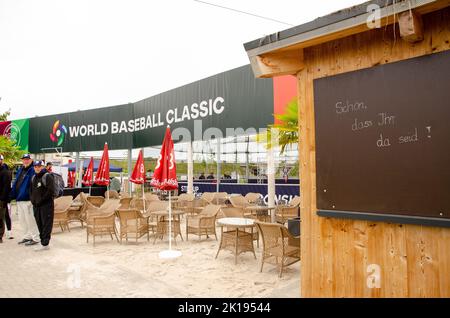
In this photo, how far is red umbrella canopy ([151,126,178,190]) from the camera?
628 centimetres

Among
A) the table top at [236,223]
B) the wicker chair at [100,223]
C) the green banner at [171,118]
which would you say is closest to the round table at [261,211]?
the table top at [236,223]

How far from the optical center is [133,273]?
16.5 ft

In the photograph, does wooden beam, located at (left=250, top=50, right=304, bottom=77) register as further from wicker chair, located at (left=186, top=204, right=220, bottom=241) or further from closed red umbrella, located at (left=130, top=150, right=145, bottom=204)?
closed red umbrella, located at (left=130, top=150, right=145, bottom=204)

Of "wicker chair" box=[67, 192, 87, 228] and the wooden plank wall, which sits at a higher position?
the wooden plank wall

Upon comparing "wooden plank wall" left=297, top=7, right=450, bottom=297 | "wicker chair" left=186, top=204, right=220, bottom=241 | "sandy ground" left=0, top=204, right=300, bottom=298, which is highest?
"wooden plank wall" left=297, top=7, right=450, bottom=297

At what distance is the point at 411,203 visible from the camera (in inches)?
93.3

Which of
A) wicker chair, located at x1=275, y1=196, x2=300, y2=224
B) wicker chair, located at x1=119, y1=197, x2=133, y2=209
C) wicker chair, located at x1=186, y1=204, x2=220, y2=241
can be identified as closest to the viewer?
wicker chair, located at x1=186, y1=204, x2=220, y2=241

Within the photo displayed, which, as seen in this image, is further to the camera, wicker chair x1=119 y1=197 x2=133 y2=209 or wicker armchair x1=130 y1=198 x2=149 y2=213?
wicker armchair x1=130 y1=198 x2=149 y2=213

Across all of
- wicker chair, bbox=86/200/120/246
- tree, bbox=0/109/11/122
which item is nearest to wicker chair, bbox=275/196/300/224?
wicker chair, bbox=86/200/120/246

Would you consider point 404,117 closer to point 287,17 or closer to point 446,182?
point 446,182

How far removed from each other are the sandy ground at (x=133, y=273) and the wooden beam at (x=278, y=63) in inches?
108

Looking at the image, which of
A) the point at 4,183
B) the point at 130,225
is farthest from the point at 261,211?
the point at 4,183

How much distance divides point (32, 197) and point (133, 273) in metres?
2.99
